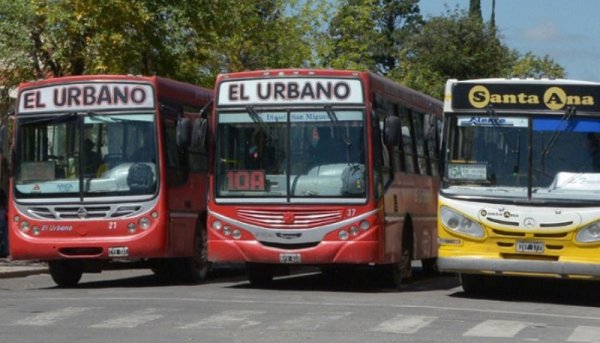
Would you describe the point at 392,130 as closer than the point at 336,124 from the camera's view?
Yes

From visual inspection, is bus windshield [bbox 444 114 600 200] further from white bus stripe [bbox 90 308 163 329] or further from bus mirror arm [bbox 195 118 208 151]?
white bus stripe [bbox 90 308 163 329]

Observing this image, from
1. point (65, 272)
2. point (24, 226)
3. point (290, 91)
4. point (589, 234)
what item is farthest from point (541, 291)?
point (24, 226)

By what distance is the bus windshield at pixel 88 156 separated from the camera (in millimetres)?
20406

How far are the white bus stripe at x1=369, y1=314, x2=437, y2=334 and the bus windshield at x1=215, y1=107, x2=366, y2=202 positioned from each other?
4005 mm

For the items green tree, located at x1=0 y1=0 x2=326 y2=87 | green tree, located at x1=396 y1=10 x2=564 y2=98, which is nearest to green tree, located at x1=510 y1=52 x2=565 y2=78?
green tree, located at x1=396 y1=10 x2=564 y2=98

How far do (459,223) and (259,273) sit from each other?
11.7ft

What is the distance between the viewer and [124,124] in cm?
2052

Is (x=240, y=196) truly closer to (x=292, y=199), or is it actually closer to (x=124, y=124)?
(x=292, y=199)

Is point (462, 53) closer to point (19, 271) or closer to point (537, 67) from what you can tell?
point (537, 67)

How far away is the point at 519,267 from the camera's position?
705 inches

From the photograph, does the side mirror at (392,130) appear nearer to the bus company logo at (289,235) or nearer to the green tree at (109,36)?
the bus company logo at (289,235)

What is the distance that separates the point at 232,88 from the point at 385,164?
2.30 m

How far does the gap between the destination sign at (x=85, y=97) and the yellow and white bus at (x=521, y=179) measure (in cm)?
450

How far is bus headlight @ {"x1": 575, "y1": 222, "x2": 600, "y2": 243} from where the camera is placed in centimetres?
1758
